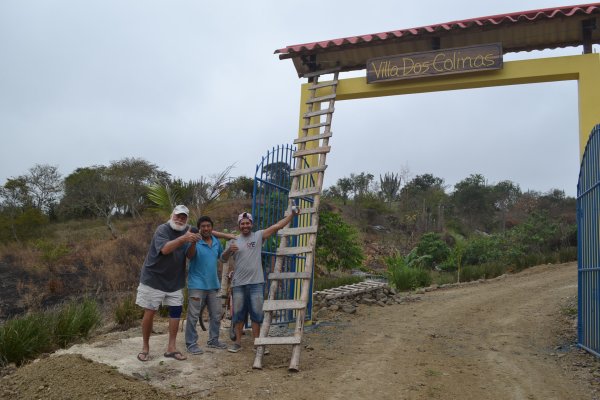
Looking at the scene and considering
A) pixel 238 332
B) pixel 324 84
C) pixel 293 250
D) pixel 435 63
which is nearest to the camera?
pixel 238 332

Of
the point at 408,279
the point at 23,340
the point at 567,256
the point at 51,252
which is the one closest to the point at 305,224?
the point at 23,340

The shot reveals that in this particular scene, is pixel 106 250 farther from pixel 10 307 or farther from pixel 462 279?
pixel 462 279

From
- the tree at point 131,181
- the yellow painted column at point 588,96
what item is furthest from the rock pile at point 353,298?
the tree at point 131,181

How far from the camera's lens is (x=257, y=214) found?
664cm

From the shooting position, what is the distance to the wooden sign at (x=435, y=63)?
718cm

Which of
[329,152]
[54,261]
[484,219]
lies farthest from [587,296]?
[484,219]

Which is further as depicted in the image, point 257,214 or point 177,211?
point 257,214

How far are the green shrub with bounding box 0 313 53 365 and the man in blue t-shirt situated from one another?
230 cm

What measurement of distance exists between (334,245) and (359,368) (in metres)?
8.37

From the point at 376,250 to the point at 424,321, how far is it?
16.2 meters

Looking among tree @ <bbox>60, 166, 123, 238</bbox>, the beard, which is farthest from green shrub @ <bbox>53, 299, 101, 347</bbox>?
tree @ <bbox>60, 166, 123, 238</bbox>

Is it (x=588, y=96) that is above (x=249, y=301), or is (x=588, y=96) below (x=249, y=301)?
above

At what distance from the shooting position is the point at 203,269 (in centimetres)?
559

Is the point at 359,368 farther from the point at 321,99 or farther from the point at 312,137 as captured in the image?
the point at 321,99
